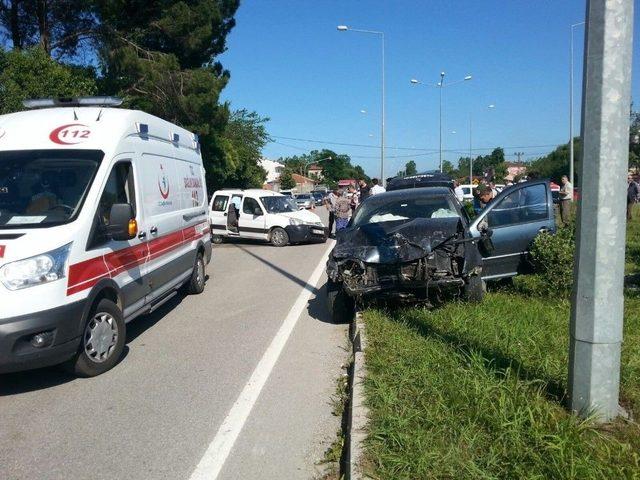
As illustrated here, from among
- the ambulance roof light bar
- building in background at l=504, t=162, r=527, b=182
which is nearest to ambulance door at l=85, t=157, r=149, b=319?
the ambulance roof light bar

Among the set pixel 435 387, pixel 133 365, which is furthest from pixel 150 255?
pixel 435 387

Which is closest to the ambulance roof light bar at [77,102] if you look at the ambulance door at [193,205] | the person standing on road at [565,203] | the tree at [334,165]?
the ambulance door at [193,205]

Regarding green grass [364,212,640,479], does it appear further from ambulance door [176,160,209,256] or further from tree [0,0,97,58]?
tree [0,0,97,58]

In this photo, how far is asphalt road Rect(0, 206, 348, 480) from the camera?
12.5 ft

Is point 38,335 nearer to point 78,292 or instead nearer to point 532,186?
point 78,292

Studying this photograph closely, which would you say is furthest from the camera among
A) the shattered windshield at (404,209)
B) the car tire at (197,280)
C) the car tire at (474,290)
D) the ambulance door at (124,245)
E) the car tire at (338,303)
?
the car tire at (197,280)

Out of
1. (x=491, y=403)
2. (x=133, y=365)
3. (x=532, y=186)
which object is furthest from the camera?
(x=532, y=186)

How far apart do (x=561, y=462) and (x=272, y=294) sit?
6849 millimetres

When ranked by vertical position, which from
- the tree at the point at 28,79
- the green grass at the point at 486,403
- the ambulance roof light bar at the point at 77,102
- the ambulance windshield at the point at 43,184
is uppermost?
the tree at the point at 28,79

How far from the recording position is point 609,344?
3586 millimetres

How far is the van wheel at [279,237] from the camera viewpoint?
57.3ft

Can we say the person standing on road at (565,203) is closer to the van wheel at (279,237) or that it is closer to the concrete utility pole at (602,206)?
the concrete utility pole at (602,206)

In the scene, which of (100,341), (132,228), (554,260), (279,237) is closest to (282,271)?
(279,237)

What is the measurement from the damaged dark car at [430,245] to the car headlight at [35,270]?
124 inches
